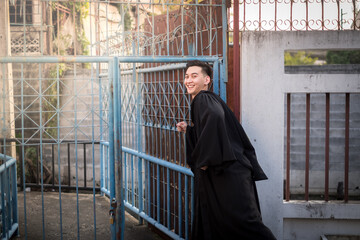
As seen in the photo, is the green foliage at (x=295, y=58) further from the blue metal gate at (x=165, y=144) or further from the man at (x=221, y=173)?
the man at (x=221, y=173)

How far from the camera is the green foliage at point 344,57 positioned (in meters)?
17.3

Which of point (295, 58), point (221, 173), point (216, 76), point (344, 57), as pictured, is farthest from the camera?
point (295, 58)

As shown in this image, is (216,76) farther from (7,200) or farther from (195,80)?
(7,200)

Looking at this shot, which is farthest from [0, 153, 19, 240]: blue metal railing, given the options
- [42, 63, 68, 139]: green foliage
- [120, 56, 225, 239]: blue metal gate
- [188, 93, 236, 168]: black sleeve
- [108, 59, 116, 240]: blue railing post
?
[42, 63, 68, 139]: green foliage

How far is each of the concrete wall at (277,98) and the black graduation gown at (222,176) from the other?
76 cm

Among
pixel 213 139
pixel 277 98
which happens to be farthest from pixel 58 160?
pixel 277 98

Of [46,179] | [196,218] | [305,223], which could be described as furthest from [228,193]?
[46,179]

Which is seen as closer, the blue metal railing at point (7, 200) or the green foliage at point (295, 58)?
the blue metal railing at point (7, 200)

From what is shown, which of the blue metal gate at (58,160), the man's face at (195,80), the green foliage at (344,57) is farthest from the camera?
the green foliage at (344,57)

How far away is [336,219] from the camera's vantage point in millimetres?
4578

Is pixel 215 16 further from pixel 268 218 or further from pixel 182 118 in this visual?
pixel 268 218

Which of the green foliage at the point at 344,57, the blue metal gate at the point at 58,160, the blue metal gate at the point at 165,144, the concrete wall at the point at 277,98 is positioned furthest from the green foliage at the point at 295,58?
the concrete wall at the point at 277,98

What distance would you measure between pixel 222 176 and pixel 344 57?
16.7 metres

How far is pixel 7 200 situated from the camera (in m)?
4.80
